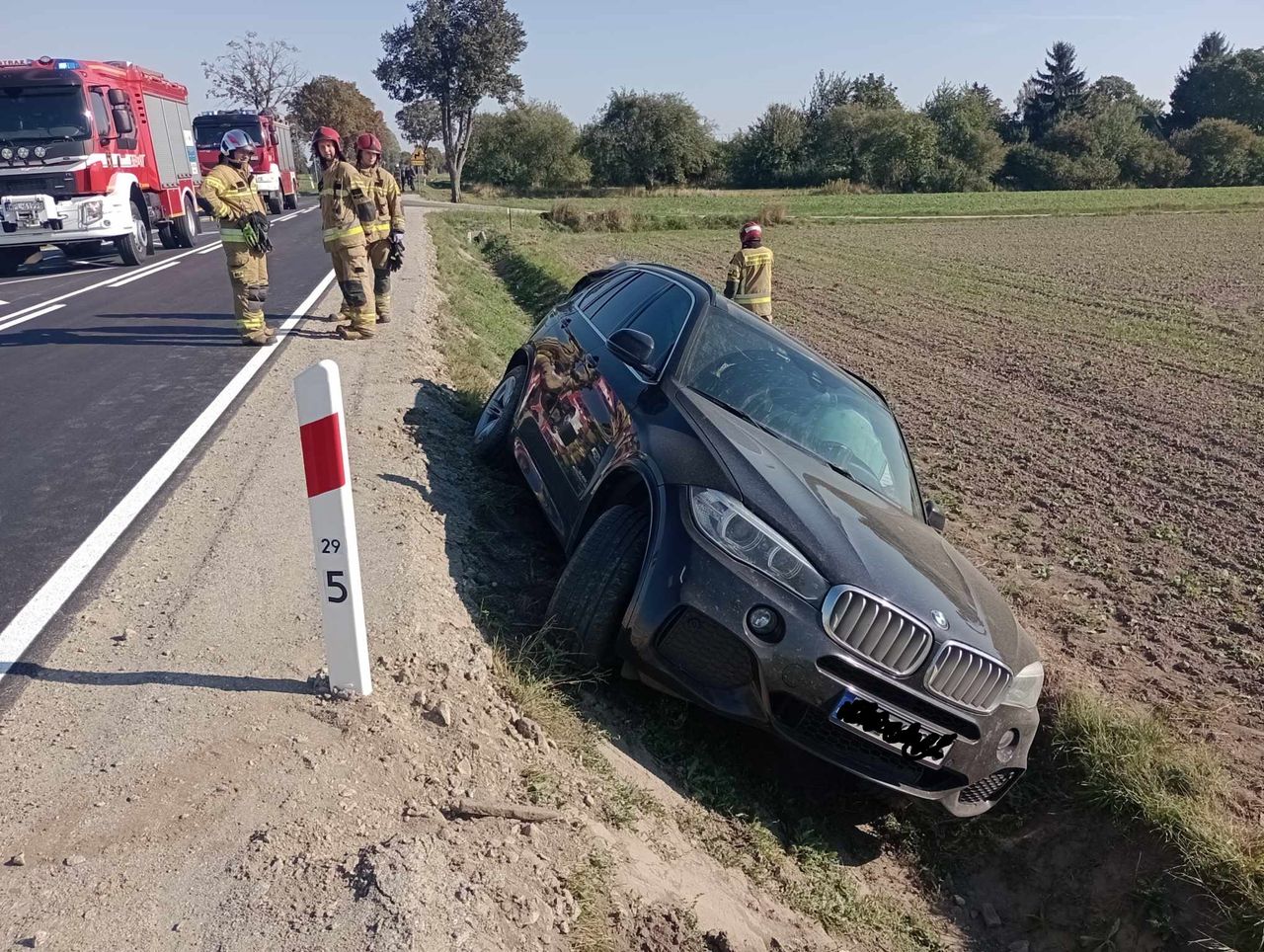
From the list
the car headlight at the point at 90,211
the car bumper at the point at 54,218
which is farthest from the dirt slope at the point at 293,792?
the car headlight at the point at 90,211

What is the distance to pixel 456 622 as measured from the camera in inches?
166

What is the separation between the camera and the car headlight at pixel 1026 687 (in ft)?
12.4

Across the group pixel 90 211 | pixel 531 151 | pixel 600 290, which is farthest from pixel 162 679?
pixel 531 151

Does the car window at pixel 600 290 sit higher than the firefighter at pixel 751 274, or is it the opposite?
the car window at pixel 600 290

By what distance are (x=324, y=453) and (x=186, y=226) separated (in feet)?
60.0

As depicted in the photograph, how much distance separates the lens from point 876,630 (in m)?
3.52

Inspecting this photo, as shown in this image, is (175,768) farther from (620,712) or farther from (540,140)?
(540,140)

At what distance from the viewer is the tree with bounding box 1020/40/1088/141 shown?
80000 mm

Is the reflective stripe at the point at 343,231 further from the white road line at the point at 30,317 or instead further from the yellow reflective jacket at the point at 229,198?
the white road line at the point at 30,317

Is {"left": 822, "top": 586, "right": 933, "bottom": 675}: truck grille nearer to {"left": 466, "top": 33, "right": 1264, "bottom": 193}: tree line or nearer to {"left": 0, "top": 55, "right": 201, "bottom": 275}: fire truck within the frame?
{"left": 0, "top": 55, "right": 201, "bottom": 275}: fire truck

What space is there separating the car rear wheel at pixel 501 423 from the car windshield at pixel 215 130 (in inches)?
953

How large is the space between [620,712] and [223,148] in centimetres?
693

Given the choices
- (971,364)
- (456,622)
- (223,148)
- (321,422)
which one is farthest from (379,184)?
(971,364)

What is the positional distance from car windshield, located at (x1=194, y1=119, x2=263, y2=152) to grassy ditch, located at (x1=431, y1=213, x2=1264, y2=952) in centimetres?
2752
